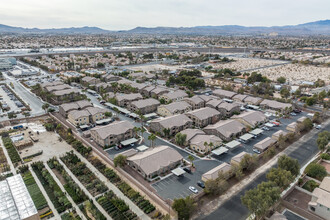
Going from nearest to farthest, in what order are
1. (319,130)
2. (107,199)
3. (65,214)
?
(65,214)
(107,199)
(319,130)

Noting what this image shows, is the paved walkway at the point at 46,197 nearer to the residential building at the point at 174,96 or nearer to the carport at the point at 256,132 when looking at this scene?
the carport at the point at 256,132

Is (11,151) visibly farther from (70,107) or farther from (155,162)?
(155,162)

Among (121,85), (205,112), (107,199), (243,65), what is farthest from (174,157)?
(243,65)

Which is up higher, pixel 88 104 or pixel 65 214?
pixel 88 104

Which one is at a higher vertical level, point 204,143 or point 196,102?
point 196,102

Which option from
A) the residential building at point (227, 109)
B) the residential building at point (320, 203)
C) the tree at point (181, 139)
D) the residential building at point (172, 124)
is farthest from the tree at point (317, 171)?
the residential building at point (227, 109)

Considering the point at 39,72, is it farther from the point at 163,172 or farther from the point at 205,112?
the point at 163,172

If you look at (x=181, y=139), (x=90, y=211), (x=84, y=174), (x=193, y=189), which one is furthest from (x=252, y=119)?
(x=90, y=211)
